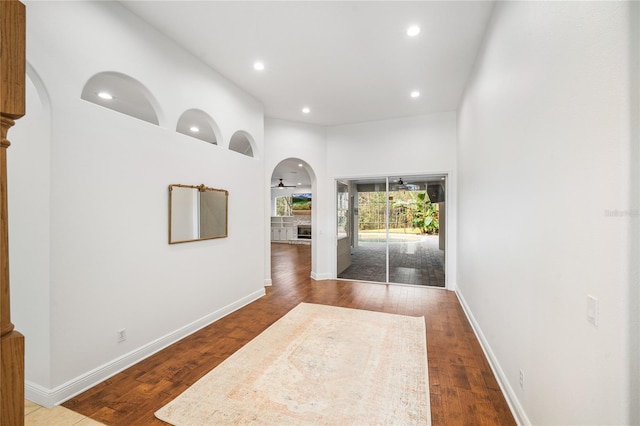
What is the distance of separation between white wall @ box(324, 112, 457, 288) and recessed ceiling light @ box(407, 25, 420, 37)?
8.39ft

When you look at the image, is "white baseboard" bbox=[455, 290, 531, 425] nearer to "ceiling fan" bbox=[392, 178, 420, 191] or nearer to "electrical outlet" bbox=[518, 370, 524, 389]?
"electrical outlet" bbox=[518, 370, 524, 389]

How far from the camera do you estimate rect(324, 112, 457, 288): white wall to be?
5.07 m

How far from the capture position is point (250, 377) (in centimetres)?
234

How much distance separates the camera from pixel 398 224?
222 inches

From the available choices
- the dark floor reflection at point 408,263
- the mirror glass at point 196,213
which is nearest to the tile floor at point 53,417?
the mirror glass at point 196,213

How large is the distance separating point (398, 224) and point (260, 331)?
11.6ft

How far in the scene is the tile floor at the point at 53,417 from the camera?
185 cm

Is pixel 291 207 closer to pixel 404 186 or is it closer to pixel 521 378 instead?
pixel 404 186

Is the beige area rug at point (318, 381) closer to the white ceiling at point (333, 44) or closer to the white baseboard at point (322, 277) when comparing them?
the white baseboard at point (322, 277)

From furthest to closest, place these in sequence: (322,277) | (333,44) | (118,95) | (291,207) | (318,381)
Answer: (291,207) < (322,277) < (118,95) < (333,44) < (318,381)


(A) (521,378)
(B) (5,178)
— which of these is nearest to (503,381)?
(A) (521,378)

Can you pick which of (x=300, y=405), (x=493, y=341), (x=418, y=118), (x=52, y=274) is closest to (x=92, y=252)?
(x=52, y=274)

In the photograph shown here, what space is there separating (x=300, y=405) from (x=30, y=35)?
3.20 m

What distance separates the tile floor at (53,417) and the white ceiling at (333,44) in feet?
11.1
